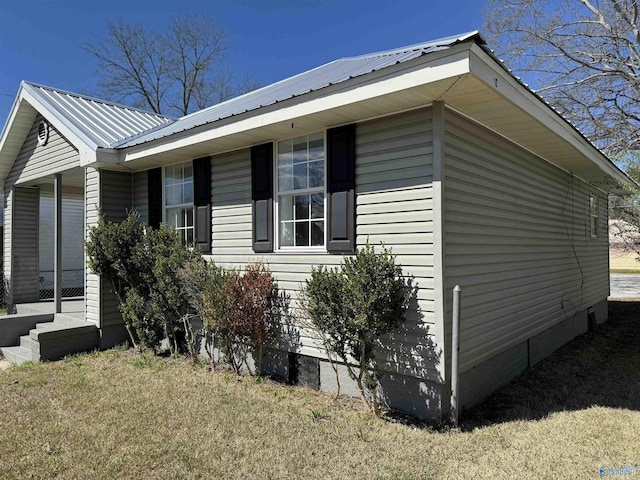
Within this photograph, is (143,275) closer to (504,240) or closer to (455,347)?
(455,347)

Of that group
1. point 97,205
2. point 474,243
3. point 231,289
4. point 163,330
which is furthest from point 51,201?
point 474,243

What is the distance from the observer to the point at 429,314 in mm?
3990

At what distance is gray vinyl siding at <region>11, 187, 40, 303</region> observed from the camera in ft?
31.3

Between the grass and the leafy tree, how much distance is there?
0.65m

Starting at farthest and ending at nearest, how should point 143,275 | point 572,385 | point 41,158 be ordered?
1. point 41,158
2. point 143,275
3. point 572,385

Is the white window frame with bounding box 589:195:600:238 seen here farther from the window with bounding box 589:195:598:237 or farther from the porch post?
the porch post

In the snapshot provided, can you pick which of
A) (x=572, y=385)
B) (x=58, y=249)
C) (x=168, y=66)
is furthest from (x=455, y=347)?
(x=168, y=66)

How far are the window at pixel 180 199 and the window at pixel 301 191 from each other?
1957 mm

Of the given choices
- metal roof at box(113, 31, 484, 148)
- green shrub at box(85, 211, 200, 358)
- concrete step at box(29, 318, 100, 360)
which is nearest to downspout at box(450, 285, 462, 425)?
metal roof at box(113, 31, 484, 148)

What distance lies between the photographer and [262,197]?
213 inches

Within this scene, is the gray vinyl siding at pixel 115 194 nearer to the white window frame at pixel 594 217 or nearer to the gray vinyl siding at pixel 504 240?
the gray vinyl siding at pixel 504 240

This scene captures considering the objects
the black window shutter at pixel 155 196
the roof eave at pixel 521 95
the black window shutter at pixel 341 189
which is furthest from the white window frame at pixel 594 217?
the black window shutter at pixel 155 196

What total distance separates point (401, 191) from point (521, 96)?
1.53 meters

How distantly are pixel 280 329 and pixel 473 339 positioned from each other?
7.25 ft
